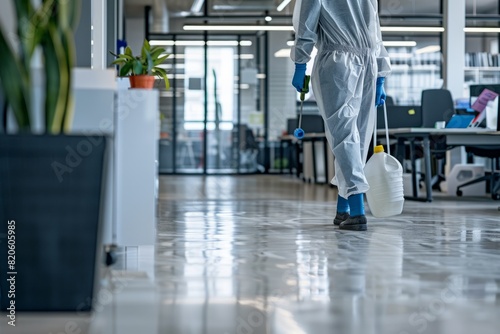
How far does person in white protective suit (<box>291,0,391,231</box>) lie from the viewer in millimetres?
4383

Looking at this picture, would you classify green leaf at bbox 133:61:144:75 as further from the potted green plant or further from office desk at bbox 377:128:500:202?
office desk at bbox 377:128:500:202

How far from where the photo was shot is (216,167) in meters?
15.1

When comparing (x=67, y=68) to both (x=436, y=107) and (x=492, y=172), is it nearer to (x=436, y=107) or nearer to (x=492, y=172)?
(x=492, y=172)

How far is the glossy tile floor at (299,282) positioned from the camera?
6.66ft

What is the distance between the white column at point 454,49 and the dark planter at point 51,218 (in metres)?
8.21

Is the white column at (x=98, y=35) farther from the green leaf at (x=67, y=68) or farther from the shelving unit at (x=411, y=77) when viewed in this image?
the shelving unit at (x=411, y=77)

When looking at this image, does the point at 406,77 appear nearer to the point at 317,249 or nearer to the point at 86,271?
the point at 317,249

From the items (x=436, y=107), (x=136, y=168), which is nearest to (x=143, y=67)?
(x=136, y=168)

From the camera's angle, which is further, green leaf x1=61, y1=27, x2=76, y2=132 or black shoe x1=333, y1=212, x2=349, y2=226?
black shoe x1=333, y1=212, x2=349, y2=226

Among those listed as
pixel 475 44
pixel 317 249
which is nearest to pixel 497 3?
pixel 475 44

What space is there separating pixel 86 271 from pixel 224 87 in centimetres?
1305

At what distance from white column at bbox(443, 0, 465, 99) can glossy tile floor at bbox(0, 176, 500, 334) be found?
504 centimetres

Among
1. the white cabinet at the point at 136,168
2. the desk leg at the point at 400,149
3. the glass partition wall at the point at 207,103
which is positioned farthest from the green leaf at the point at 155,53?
the glass partition wall at the point at 207,103

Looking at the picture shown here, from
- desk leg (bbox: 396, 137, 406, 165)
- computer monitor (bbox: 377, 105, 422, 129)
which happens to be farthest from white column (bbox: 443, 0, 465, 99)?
desk leg (bbox: 396, 137, 406, 165)
